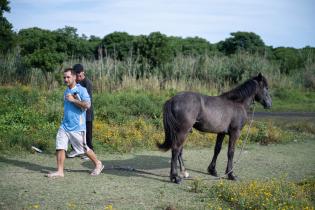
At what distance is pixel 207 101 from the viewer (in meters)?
9.55

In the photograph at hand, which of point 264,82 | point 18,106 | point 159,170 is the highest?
point 264,82

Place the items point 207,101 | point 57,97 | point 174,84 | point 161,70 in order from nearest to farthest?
point 207,101 < point 57,97 < point 174,84 < point 161,70

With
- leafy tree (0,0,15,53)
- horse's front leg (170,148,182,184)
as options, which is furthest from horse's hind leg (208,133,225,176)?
leafy tree (0,0,15,53)

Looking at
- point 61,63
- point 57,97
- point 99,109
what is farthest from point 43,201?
point 61,63

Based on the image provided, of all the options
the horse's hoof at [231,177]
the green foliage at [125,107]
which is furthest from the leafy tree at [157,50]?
the horse's hoof at [231,177]

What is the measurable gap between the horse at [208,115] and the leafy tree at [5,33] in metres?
19.6

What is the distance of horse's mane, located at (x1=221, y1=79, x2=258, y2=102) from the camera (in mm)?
10094

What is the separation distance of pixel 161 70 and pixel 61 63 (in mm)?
5692

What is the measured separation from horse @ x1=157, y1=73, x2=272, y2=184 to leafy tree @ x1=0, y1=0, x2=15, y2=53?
19.6 metres

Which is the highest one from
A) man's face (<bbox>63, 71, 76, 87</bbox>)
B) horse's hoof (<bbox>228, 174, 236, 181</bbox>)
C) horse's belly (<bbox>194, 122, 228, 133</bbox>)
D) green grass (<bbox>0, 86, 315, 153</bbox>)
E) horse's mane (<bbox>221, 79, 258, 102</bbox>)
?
man's face (<bbox>63, 71, 76, 87</bbox>)

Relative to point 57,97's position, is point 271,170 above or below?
below

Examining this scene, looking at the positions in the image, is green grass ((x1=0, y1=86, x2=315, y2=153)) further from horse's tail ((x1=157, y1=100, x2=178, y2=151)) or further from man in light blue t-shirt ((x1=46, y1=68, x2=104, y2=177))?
horse's tail ((x1=157, y1=100, x2=178, y2=151))

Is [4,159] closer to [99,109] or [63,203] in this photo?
[63,203]

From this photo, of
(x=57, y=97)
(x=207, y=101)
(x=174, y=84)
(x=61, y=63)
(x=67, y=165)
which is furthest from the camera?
(x=61, y=63)
